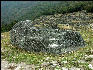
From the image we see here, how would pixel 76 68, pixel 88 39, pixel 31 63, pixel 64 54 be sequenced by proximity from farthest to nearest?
1. pixel 88 39
2. pixel 64 54
3. pixel 31 63
4. pixel 76 68

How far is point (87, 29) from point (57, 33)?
9.89 meters

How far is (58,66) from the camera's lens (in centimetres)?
1591

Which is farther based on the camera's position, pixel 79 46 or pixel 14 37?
pixel 14 37

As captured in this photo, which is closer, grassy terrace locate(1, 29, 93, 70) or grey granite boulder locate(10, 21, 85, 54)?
grassy terrace locate(1, 29, 93, 70)

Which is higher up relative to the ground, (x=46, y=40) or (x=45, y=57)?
(x=46, y=40)

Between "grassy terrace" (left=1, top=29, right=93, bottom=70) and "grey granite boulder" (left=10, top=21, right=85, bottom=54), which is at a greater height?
"grey granite boulder" (left=10, top=21, right=85, bottom=54)

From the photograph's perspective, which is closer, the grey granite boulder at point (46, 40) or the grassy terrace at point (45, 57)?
the grassy terrace at point (45, 57)

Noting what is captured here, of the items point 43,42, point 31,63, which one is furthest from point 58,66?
point 43,42

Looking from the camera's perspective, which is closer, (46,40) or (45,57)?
(45,57)

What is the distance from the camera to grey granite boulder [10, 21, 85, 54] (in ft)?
62.1

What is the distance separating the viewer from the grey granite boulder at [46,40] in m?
18.9

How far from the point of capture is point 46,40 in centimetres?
1928

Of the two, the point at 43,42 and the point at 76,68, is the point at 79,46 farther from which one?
the point at 76,68

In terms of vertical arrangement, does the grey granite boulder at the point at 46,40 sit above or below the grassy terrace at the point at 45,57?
above
